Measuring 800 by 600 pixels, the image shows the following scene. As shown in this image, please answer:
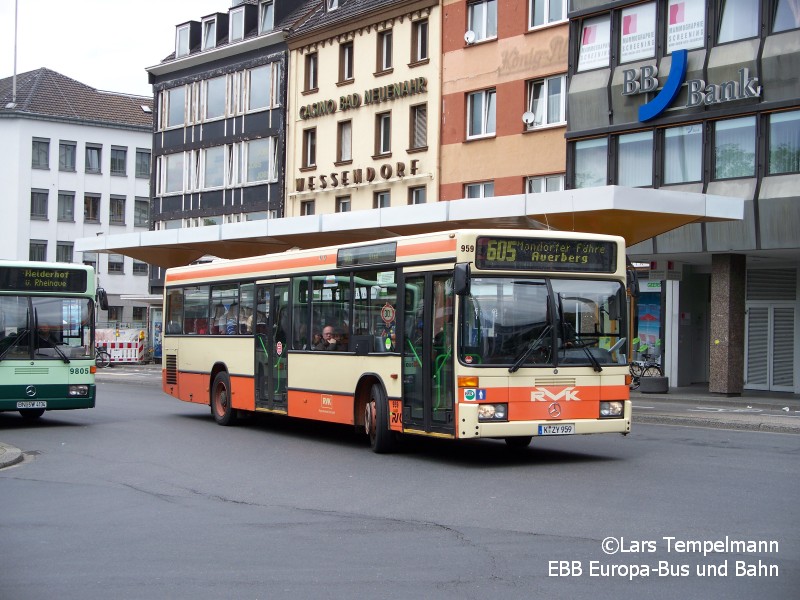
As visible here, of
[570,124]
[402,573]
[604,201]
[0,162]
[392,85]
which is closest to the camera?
[402,573]

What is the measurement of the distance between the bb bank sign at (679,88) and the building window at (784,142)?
2.87 feet

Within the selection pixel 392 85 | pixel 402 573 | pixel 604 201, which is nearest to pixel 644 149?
pixel 604 201

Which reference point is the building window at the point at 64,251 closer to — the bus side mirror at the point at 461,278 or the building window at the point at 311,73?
the building window at the point at 311,73

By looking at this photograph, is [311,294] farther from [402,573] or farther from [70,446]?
[402,573]

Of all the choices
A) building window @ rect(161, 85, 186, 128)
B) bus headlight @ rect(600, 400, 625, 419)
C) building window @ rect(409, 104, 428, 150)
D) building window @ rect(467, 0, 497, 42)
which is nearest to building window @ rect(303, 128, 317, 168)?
building window @ rect(409, 104, 428, 150)

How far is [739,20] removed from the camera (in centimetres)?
3003

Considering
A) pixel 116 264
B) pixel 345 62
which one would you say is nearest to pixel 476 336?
pixel 345 62

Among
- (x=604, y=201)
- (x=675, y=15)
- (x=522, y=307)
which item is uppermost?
(x=675, y=15)

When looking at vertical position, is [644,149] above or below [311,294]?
above

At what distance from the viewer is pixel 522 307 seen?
45.8 feet

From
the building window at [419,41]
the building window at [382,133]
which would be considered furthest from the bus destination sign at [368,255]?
the building window at [382,133]

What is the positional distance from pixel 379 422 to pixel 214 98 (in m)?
→ 40.8

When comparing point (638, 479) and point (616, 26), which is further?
point (616, 26)

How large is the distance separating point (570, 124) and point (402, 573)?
28.1 m
